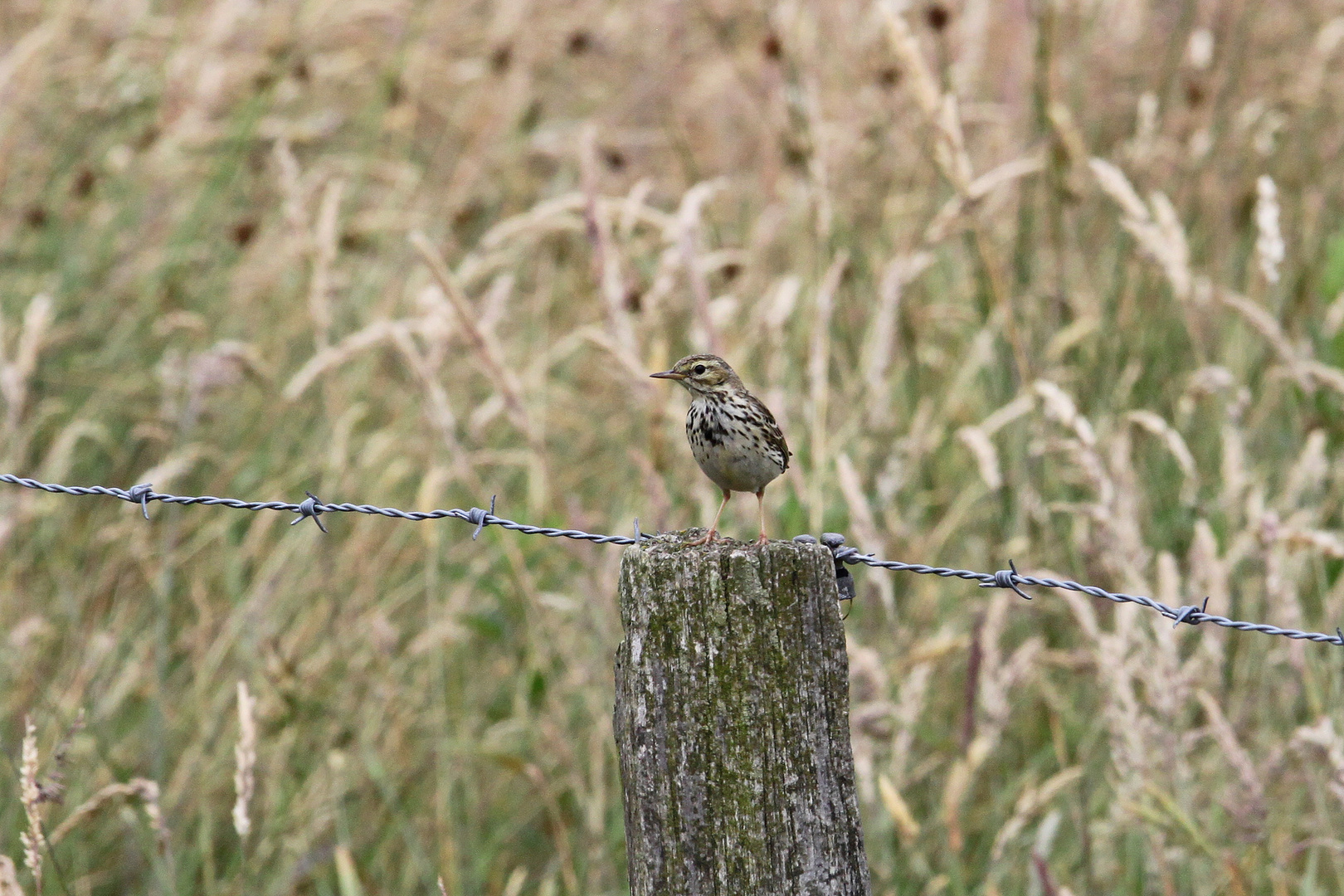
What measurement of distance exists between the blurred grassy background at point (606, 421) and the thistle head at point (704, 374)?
0.25 metres

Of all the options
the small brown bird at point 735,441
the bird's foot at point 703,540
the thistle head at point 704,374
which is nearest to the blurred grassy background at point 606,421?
the thistle head at point 704,374

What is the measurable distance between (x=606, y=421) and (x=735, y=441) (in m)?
2.37

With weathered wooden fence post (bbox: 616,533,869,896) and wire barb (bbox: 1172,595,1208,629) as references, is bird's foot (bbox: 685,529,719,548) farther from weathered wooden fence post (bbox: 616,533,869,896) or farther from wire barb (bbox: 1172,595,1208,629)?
wire barb (bbox: 1172,595,1208,629)

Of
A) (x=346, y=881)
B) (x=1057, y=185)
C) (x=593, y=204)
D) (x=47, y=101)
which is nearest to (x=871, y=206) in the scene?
(x=1057, y=185)

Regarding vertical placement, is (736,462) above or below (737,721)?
above

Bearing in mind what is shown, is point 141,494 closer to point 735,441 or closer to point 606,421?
point 735,441

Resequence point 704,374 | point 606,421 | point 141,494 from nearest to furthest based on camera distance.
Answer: point 141,494, point 704,374, point 606,421

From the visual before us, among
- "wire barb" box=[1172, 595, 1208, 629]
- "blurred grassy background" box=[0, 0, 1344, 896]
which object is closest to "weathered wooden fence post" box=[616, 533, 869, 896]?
"wire barb" box=[1172, 595, 1208, 629]

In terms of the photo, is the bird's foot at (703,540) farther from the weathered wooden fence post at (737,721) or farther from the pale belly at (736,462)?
the pale belly at (736,462)

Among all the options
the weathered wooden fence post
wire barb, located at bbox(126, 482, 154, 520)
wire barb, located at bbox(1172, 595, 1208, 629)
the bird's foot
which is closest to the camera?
the weathered wooden fence post

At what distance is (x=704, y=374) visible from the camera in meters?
2.85

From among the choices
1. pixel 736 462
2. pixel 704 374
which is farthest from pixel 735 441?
pixel 704 374

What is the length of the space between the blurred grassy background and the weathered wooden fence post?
1082 millimetres

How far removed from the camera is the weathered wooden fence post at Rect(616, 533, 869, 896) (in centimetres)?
171
